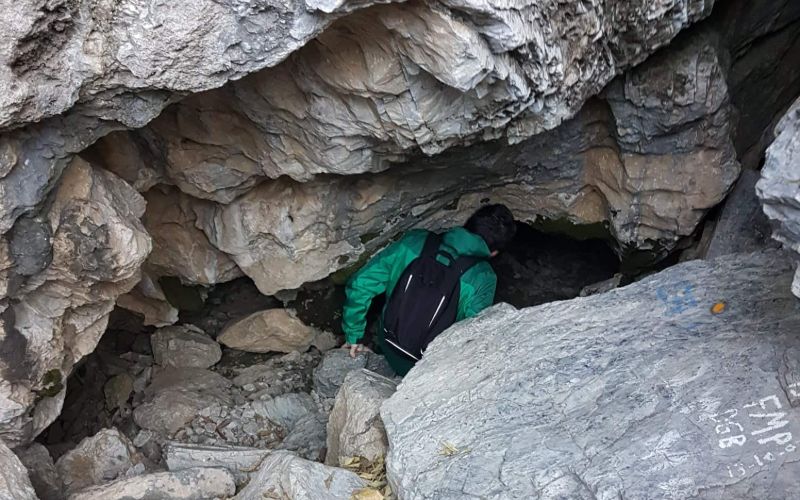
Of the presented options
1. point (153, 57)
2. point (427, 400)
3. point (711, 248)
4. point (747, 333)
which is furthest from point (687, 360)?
point (153, 57)

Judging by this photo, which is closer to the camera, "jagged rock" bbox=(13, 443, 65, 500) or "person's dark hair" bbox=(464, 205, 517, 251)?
"jagged rock" bbox=(13, 443, 65, 500)

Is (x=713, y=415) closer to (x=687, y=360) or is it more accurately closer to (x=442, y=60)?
(x=687, y=360)

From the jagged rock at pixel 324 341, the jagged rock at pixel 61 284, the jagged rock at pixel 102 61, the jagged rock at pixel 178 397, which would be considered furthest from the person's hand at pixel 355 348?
the jagged rock at pixel 102 61

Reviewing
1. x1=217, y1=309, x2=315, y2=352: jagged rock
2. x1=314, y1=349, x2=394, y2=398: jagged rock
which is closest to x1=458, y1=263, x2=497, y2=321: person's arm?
x1=314, y1=349, x2=394, y2=398: jagged rock

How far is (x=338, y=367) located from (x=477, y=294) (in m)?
1.21

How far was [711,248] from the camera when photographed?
3912mm

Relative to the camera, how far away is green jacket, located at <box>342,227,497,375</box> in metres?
4.15

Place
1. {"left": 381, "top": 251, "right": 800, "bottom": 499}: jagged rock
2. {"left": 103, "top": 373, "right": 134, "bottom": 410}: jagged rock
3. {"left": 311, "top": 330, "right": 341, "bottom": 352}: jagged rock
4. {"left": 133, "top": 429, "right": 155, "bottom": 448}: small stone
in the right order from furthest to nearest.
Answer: {"left": 311, "top": 330, "right": 341, "bottom": 352}: jagged rock → {"left": 103, "top": 373, "right": 134, "bottom": 410}: jagged rock → {"left": 133, "top": 429, "right": 155, "bottom": 448}: small stone → {"left": 381, "top": 251, "right": 800, "bottom": 499}: jagged rock

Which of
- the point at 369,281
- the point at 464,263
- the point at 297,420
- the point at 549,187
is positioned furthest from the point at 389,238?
the point at 297,420

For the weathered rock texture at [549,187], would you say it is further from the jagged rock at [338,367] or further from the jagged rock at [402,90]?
the jagged rock at [338,367]

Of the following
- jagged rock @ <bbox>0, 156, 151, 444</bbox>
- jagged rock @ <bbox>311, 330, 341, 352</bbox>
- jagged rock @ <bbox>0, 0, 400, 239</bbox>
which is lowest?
jagged rock @ <bbox>311, 330, 341, 352</bbox>

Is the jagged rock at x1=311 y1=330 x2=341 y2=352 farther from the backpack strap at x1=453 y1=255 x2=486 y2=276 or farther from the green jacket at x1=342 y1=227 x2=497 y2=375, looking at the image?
the backpack strap at x1=453 y1=255 x2=486 y2=276

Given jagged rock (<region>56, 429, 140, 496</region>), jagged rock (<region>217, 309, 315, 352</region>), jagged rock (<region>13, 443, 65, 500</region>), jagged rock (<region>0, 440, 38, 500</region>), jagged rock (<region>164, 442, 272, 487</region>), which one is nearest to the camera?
jagged rock (<region>0, 440, 38, 500</region>)

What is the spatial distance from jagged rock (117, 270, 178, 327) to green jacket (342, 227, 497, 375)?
46.8 inches
